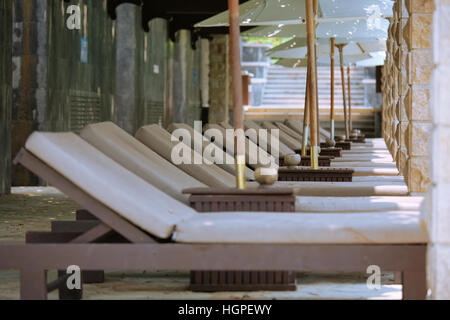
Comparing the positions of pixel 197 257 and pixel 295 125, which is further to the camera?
pixel 295 125

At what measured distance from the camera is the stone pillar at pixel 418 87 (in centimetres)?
608

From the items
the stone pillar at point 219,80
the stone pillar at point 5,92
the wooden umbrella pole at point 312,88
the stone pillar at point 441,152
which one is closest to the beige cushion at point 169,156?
the wooden umbrella pole at point 312,88

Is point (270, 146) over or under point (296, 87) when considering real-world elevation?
under

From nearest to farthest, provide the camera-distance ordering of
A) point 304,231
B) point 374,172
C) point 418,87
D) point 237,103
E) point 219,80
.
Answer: point 304,231 → point 237,103 → point 418,87 → point 374,172 → point 219,80

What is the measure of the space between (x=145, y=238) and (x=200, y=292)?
71 centimetres

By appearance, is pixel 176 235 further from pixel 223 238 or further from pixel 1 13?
pixel 1 13

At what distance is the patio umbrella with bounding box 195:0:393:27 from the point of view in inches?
373

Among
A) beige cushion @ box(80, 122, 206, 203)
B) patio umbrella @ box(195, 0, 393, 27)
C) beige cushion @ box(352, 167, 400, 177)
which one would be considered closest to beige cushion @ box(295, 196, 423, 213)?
beige cushion @ box(80, 122, 206, 203)

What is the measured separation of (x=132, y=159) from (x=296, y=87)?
25.2 meters

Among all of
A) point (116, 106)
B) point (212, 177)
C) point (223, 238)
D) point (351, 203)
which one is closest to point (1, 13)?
point (116, 106)

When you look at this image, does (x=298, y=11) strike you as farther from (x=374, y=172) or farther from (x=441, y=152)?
(x=441, y=152)

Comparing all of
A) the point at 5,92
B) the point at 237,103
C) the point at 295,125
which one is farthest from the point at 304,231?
the point at 295,125

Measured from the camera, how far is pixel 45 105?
37.6 ft

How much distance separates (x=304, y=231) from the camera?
3707mm
